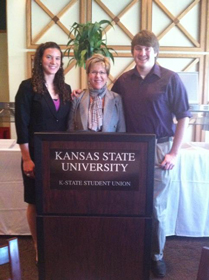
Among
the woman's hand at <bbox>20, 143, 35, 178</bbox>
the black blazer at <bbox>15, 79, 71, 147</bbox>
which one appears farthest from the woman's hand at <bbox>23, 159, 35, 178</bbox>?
the black blazer at <bbox>15, 79, 71, 147</bbox>

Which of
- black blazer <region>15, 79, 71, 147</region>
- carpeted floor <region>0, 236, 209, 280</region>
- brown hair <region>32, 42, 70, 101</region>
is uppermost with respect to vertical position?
brown hair <region>32, 42, 70, 101</region>

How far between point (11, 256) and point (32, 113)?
0.86m

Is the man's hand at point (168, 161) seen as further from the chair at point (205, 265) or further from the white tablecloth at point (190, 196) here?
the chair at point (205, 265)

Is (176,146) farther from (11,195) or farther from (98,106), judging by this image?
(11,195)

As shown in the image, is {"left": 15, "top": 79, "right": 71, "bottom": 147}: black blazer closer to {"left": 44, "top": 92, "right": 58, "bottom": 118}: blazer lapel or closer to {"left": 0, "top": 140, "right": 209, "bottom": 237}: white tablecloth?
{"left": 44, "top": 92, "right": 58, "bottom": 118}: blazer lapel

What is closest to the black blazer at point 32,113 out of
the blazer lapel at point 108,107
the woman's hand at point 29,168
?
the woman's hand at point 29,168

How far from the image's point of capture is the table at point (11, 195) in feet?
6.98

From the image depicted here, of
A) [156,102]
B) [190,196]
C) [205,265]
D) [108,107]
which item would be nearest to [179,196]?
[190,196]

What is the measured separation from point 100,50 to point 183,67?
2178 mm

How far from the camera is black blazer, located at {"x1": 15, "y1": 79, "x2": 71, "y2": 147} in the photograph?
1.51 metres

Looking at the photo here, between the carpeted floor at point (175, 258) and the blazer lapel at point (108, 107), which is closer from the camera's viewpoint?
the blazer lapel at point (108, 107)

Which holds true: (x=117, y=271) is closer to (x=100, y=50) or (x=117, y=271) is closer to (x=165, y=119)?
(x=165, y=119)

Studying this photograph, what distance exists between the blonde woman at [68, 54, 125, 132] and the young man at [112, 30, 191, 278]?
4.5 inches

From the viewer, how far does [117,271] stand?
1028 millimetres
